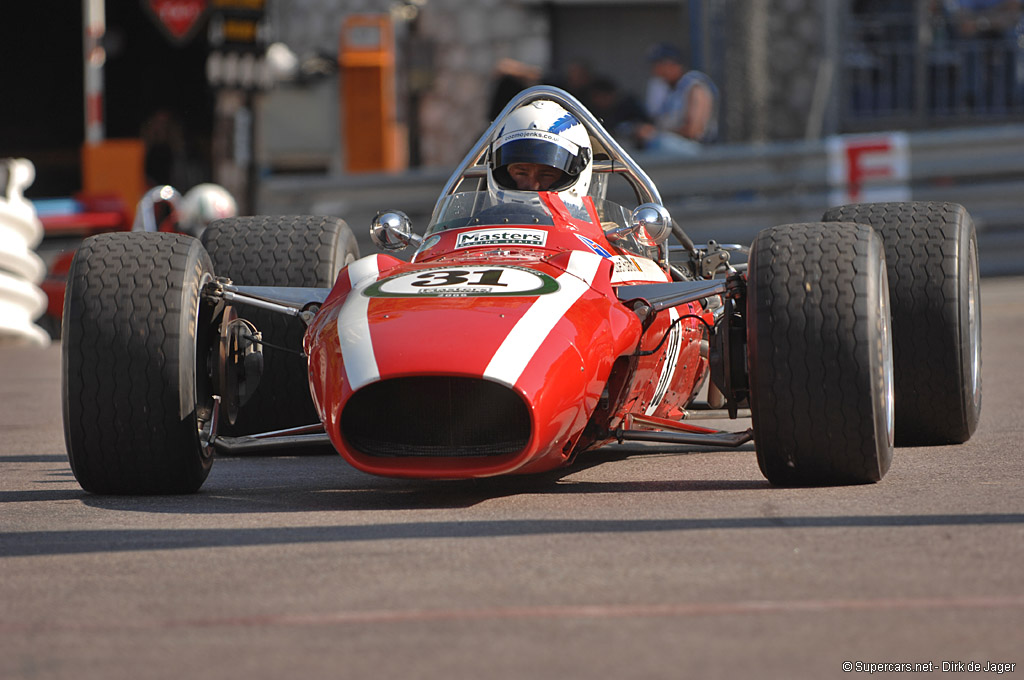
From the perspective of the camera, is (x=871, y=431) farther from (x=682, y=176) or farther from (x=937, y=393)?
(x=682, y=176)

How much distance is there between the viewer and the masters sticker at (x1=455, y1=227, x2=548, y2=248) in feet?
18.8

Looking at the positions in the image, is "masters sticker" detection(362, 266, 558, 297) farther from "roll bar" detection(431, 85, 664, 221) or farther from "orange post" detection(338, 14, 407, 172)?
"orange post" detection(338, 14, 407, 172)

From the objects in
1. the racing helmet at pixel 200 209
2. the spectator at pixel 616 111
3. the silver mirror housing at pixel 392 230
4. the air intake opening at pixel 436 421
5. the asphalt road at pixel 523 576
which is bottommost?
the asphalt road at pixel 523 576

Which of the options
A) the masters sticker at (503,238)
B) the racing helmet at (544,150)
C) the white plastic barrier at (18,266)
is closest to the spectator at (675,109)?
the white plastic barrier at (18,266)

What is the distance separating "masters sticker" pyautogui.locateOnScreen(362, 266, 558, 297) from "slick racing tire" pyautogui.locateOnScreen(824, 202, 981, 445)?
1642mm

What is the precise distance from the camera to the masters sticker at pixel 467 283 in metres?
5.01

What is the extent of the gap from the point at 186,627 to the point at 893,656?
1.41 metres

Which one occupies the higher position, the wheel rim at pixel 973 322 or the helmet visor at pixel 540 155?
the helmet visor at pixel 540 155

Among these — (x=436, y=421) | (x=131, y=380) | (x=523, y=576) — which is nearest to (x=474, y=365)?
(x=436, y=421)

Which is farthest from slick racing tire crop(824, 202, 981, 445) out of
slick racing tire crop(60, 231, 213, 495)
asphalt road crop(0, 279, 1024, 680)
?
slick racing tire crop(60, 231, 213, 495)

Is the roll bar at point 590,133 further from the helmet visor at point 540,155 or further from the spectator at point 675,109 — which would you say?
the spectator at point 675,109

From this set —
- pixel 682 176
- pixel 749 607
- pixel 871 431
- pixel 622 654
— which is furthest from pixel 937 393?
pixel 682 176

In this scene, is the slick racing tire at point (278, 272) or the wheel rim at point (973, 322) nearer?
the wheel rim at point (973, 322)

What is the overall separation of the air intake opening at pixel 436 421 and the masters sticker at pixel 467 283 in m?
0.30
